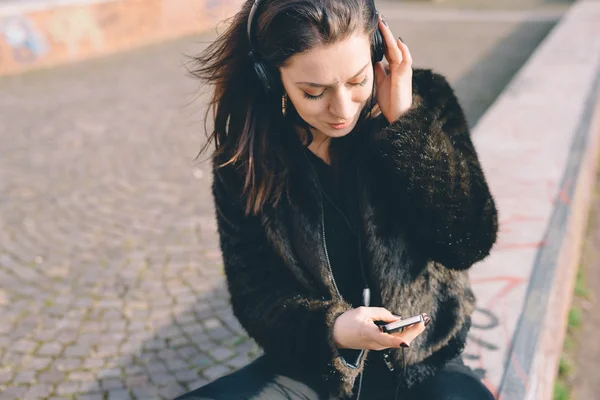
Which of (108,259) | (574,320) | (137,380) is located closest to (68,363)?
(137,380)

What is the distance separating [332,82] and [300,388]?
3.23ft

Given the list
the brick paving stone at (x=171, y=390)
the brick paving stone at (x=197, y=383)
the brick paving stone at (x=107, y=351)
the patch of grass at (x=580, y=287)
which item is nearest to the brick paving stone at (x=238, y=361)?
the brick paving stone at (x=197, y=383)

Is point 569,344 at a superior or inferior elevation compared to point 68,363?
inferior

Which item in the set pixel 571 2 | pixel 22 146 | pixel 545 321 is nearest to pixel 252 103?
pixel 545 321

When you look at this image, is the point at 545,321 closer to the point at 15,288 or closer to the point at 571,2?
the point at 15,288

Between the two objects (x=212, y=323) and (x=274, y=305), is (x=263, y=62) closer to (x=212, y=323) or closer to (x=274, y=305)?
(x=274, y=305)

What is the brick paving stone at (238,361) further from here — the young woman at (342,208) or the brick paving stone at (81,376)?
the young woman at (342,208)

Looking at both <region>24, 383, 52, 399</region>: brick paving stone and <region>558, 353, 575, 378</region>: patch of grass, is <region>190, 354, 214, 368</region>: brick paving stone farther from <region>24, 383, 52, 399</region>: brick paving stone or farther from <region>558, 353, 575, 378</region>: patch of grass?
<region>558, 353, 575, 378</region>: patch of grass

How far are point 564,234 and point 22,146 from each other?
5.40m

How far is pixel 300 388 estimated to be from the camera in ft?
6.57

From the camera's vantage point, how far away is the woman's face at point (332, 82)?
68.5 inches

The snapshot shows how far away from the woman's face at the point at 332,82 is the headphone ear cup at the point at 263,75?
4cm

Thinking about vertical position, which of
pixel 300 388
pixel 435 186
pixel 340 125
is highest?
pixel 340 125

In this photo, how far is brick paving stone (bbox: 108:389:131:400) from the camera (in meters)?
3.01
